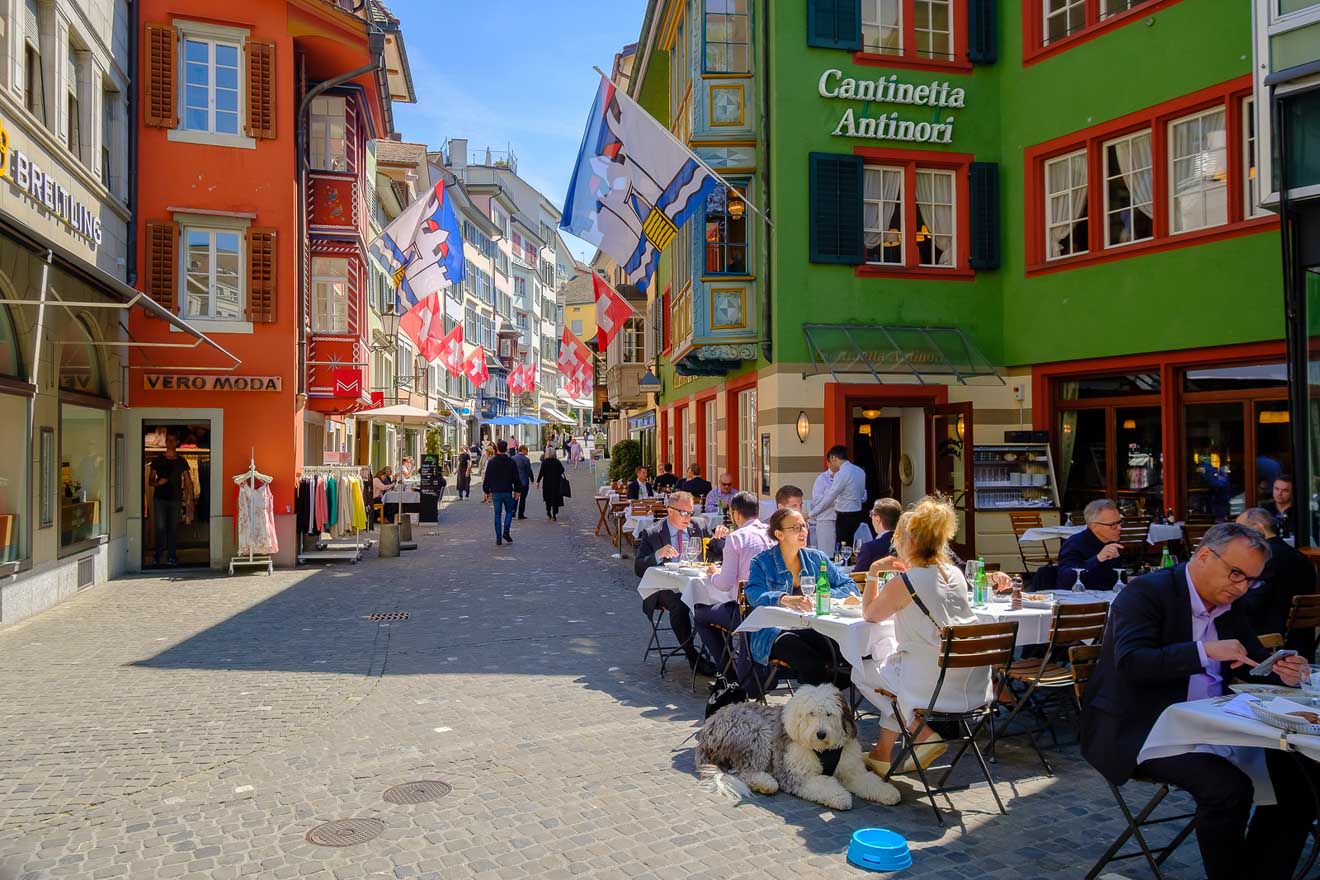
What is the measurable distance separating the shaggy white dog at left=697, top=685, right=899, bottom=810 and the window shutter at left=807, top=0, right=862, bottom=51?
11.5m

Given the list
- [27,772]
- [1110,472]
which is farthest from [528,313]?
[27,772]

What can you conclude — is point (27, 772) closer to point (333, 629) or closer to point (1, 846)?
point (1, 846)

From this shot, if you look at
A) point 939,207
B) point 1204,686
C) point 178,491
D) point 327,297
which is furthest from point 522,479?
point 1204,686

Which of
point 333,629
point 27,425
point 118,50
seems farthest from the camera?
point 118,50

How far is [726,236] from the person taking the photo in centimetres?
1566

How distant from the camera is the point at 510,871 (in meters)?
4.43

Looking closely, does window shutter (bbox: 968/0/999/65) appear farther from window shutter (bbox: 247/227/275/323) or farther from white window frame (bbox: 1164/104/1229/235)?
window shutter (bbox: 247/227/275/323)

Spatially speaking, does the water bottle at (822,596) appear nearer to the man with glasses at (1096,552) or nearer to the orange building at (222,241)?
the man with glasses at (1096,552)

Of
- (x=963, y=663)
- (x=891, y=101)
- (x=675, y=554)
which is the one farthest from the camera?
(x=891, y=101)

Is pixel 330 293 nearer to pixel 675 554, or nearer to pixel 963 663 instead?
pixel 675 554

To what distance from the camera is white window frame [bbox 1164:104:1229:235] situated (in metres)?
11.8

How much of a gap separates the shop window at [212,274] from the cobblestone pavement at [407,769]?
6382 mm

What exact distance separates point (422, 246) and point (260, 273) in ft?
13.0

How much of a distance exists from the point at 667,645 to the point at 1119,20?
1020 centimetres
